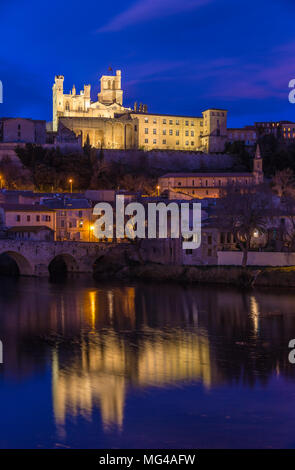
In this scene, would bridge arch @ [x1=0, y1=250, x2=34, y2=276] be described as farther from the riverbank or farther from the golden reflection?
the golden reflection

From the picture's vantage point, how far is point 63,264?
42.6m

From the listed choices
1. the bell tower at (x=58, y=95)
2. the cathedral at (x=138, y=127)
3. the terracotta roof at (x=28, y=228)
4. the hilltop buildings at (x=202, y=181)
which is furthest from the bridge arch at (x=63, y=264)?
the bell tower at (x=58, y=95)

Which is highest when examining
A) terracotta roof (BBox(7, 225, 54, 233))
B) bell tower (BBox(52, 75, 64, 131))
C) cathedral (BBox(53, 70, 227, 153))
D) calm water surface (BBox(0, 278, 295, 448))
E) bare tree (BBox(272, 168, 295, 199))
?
bell tower (BBox(52, 75, 64, 131))

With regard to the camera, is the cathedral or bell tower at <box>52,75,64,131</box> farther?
bell tower at <box>52,75,64,131</box>

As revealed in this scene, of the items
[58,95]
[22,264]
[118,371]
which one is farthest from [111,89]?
[118,371]

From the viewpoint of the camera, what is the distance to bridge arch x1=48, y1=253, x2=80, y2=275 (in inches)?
1625

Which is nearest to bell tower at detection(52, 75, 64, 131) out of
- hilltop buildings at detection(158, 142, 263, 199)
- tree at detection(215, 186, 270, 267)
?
hilltop buildings at detection(158, 142, 263, 199)

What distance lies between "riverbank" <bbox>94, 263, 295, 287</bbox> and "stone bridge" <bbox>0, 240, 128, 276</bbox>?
1013 millimetres

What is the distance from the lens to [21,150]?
60938 millimetres

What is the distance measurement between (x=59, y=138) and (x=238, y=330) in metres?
46.3

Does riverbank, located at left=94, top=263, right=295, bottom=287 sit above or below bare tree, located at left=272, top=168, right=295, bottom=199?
below

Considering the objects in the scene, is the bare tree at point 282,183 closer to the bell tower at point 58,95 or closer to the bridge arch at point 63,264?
the bridge arch at point 63,264

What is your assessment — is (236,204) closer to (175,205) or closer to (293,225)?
(293,225)
